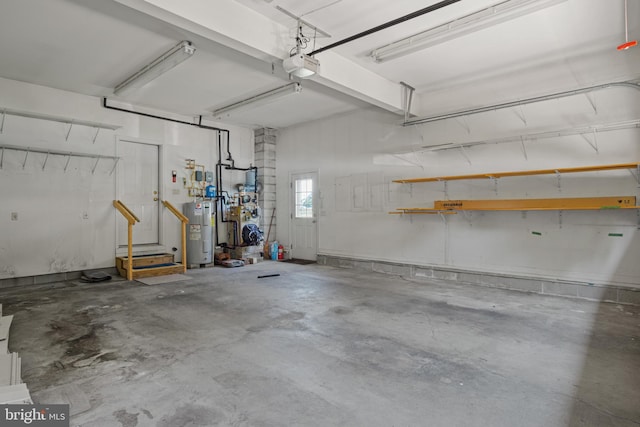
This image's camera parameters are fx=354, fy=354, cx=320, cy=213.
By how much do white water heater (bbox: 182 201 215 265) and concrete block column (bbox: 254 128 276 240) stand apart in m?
1.65

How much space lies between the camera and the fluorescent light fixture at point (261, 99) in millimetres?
5649

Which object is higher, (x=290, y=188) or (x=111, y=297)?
(x=290, y=188)

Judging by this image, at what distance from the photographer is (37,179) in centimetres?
573

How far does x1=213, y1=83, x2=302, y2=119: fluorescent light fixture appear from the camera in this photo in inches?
222

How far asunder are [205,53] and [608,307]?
5.97 meters

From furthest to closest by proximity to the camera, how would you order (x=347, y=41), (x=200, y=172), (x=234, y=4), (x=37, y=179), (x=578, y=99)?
(x=200, y=172)
(x=37, y=179)
(x=578, y=99)
(x=347, y=41)
(x=234, y=4)

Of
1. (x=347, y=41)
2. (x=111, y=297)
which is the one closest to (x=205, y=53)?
(x=347, y=41)

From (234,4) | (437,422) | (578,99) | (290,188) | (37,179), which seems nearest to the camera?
(437,422)

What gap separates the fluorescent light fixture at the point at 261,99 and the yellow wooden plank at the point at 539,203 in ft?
9.86

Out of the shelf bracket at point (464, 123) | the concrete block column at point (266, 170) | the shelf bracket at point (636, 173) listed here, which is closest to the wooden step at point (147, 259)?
the concrete block column at point (266, 170)

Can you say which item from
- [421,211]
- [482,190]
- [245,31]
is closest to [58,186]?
[245,31]

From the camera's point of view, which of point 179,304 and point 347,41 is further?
point 179,304

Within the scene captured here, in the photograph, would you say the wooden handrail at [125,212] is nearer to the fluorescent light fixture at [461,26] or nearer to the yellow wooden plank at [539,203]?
the fluorescent light fixture at [461,26]

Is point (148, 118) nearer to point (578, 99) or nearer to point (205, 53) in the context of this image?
point (205, 53)
